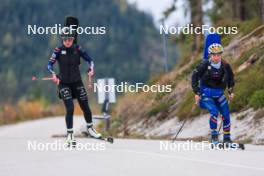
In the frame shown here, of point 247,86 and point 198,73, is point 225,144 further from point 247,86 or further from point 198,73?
point 247,86

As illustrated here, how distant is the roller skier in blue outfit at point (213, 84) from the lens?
11.6m

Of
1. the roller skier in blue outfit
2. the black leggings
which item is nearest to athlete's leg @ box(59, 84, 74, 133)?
the black leggings

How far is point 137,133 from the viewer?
20.3m

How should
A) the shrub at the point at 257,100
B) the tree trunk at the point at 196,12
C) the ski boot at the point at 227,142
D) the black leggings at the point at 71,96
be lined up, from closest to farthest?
the ski boot at the point at 227,142 < the black leggings at the point at 71,96 < the shrub at the point at 257,100 < the tree trunk at the point at 196,12

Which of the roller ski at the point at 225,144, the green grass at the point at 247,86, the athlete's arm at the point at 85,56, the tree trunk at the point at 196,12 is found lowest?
the roller ski at the point at 225,144

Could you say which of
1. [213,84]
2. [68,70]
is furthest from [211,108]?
[68,70]

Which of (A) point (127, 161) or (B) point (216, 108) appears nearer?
(A) point (127, 161)

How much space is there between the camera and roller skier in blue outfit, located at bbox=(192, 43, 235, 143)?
11.6 meters

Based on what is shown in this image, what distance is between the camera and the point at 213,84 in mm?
11719

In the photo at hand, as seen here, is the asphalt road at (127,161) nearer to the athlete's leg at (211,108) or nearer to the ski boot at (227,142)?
the ski boot at (227,142)
